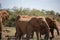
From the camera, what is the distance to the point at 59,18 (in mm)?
11875

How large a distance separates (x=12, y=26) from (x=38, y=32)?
5.76 meters

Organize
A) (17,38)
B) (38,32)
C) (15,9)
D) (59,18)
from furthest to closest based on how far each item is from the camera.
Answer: (15,9) < (59,18) < (17,38) < (38,32)

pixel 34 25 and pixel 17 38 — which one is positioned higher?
pixel 34 25

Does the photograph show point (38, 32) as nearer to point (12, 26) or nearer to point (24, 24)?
point (24, 24)

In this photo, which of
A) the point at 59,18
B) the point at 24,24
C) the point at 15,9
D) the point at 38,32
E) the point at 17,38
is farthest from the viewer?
the point at 15,9

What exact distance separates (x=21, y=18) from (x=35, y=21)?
1.08m

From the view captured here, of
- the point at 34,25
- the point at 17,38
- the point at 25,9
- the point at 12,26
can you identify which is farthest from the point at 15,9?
the point at 34,25

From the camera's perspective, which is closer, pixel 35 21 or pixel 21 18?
pixel 35 21

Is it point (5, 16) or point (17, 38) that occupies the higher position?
point (5, 16)

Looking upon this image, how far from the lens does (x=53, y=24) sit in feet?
23.6

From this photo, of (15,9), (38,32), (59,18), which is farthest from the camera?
(15,9)

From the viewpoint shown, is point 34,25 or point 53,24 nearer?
point 34,25

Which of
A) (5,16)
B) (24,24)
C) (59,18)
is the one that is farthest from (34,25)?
(59,18)

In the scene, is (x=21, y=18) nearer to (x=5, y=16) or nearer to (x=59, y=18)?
(x=5, y=16)
